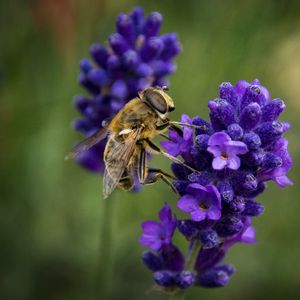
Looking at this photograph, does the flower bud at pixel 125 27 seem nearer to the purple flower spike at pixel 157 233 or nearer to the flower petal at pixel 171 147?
the flower petal at pixel 171 147

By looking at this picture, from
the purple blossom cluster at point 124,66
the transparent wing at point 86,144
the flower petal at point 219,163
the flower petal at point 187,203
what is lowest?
the flower petal at point 187,203

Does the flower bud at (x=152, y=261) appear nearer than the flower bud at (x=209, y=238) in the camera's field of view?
No

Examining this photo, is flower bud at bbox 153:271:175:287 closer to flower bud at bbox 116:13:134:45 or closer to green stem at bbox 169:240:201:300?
green stem at bbox 169:240:201:300

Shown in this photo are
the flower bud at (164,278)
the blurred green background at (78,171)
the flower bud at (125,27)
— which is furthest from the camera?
the blurred green background at (78,171)

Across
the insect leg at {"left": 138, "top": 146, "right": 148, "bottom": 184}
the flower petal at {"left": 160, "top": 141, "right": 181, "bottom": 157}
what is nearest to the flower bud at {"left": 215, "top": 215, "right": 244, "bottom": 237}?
the flower petal at {"left": 160, "top": 141, "right": 181, "bottom": 157}

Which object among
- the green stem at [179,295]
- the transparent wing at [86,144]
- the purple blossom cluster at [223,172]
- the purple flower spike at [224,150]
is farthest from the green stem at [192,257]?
the transparent wing at [86,144]

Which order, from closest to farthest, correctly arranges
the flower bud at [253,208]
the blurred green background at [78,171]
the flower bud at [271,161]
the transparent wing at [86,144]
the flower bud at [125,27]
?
the flower bud at [271,161]
the flower bud at [253,208]
the transparent wing at [86,144]
the flower bud at [125,27]
the blurred green background at [78,171]

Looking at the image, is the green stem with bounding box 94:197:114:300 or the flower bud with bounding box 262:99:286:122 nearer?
the flower bud with bounding box 262:99:286:122
